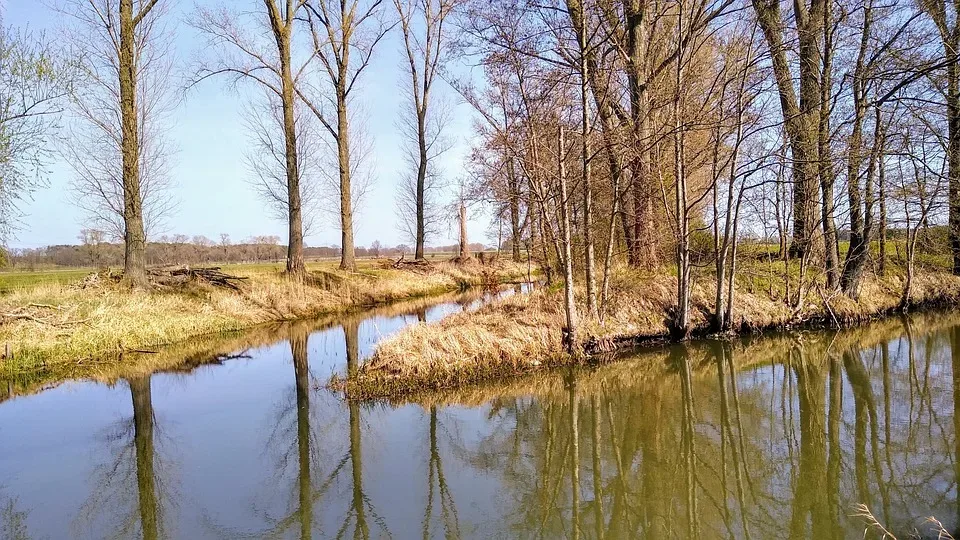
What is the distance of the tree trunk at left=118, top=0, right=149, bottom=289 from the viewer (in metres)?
13.1

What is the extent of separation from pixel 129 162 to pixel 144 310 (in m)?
4.11

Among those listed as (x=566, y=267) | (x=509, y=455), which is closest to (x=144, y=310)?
(x=566, y=267)

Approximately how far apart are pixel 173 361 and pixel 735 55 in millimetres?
12232

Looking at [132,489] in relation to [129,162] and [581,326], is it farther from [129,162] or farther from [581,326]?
[129,162]

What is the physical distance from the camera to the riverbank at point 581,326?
8016 mm

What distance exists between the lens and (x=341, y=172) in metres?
19.8

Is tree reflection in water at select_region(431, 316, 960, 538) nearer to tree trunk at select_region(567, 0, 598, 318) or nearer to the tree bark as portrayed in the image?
tree trunk at select_region(567, 0, 598, 318)

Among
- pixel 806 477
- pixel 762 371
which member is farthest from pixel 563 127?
pixel 806 477

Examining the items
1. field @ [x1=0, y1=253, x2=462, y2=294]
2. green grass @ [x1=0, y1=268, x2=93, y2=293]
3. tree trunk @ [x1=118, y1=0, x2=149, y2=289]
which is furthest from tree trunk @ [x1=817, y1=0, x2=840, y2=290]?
green grass @ [x1=0, y1=268, x2=93, y2=293]

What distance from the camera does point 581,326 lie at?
9609 millimetres

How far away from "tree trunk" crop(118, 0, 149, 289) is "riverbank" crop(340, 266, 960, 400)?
850cm

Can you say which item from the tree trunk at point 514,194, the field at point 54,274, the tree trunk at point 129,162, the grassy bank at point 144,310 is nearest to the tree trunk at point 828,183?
the tree trunk at point 514,194

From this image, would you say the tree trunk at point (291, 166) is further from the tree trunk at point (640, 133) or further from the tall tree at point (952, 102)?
the tall tree at point (952, 102)

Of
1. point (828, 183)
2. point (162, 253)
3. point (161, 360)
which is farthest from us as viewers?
point (162, 253)
